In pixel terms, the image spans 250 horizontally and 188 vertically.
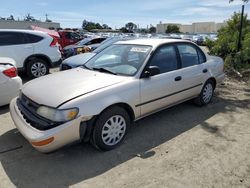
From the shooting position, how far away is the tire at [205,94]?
5714 mm

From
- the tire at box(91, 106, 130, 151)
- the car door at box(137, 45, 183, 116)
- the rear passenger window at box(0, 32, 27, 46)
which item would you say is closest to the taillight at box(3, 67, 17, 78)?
the tire at box(91, 106, 130, 151)

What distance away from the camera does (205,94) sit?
5.83 metres

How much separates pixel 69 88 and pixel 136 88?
3.35ft

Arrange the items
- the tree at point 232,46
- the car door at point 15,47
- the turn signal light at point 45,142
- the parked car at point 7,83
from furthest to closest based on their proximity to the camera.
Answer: the tree at point 232,46, the car door at point 15,47, the parked car at point 7,83, the turn signal light at point 45,142

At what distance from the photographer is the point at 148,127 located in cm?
475

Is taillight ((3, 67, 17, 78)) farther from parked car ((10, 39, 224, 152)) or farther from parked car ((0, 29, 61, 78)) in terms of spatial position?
parked car ((0, 29, 61, 78))

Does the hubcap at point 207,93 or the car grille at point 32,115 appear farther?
the hubcap at point 207,93

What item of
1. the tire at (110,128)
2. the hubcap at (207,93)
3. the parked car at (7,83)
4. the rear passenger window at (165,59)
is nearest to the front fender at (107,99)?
the tire at (110,128)

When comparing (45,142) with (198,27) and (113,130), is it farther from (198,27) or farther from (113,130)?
(198,27)

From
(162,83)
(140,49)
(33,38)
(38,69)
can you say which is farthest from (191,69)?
(33,38)

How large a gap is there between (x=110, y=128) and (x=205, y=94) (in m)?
2.87

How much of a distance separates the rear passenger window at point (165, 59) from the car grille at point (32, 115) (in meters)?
1.97

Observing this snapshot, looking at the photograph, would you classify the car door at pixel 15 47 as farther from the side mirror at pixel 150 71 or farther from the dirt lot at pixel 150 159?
the side mirror at pixel 150 71

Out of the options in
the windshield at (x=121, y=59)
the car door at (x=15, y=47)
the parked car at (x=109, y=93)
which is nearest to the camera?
the parked car at (x=109, y=93)
